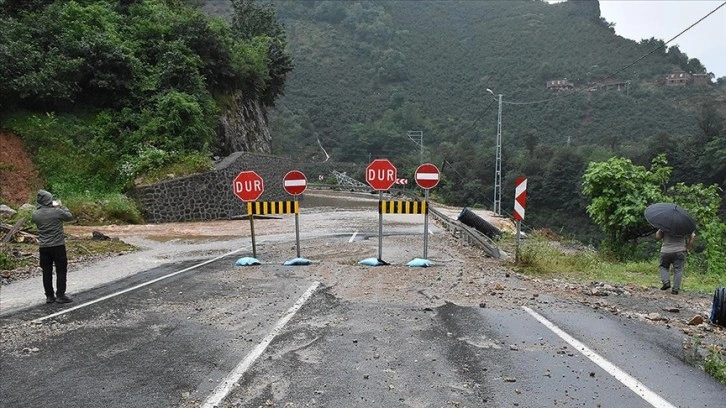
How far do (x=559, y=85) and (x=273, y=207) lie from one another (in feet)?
304

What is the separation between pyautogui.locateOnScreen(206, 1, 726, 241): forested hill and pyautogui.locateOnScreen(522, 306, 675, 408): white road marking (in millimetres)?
49145

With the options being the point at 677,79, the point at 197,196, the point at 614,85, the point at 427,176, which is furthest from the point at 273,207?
the point at 614,85

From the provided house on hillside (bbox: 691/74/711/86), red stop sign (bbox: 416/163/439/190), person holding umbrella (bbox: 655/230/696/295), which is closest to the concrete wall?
red stop sign (bbox: 416/163/439/190)

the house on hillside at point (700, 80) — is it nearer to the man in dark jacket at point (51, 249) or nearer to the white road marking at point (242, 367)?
the white road marking at point (242, 367)

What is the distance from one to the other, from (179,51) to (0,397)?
25.7 meters

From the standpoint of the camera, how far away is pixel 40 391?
489 centimetres

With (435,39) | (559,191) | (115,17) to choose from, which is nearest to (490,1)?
(435,39)

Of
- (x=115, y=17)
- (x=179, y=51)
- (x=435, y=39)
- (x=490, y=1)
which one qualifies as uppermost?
(x=490, y=1)

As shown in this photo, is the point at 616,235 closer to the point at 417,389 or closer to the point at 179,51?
the point at 417,389

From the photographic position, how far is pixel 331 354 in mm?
5832

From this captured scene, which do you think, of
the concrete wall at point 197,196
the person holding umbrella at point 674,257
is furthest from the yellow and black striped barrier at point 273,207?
the concrete wall at point 197,196

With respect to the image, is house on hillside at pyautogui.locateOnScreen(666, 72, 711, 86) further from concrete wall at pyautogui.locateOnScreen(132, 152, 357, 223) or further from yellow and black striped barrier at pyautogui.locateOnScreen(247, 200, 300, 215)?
yellow and black striped barrier at pyautogui.locateOnScreen(247, 200, 300, 215)

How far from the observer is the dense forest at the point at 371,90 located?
80.1ft

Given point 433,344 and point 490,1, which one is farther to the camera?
point 490,1
